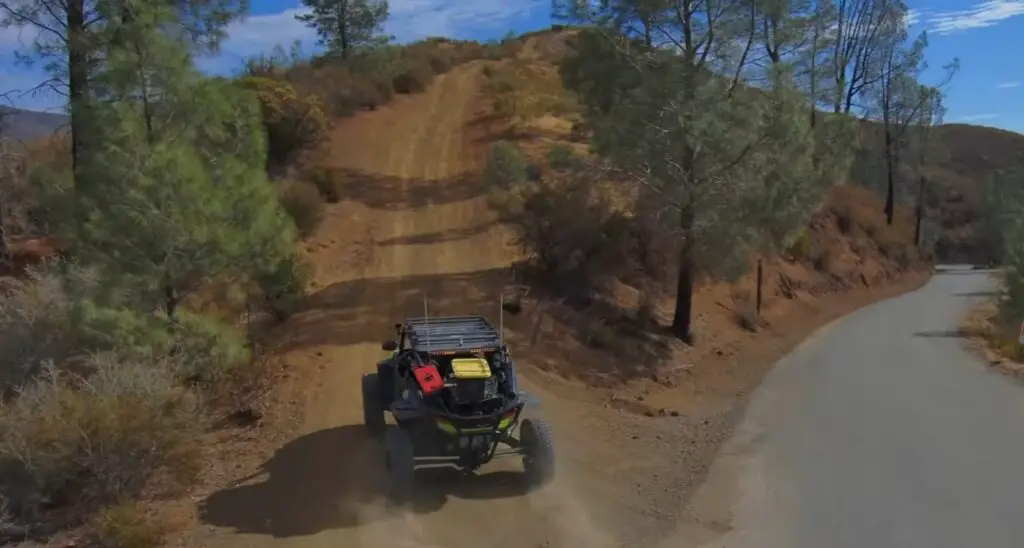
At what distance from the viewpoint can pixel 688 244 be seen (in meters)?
20.8

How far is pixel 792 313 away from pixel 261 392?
22856 mm

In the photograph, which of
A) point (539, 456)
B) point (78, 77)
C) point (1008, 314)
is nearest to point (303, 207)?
point (78, 77)

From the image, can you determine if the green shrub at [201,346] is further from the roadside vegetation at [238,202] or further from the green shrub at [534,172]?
the green shrub at [534,172]

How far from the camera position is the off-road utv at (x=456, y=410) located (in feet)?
32.2

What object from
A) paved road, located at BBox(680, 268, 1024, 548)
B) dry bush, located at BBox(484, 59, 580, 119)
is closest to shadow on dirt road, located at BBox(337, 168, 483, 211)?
dry bush, located at BBox(484, 59, 580, 119)

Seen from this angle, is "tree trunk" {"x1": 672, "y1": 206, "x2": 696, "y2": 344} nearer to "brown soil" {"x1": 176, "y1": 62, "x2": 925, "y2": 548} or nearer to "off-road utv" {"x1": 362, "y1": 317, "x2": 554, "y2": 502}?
"brown soil" {"x1": 176, "y1": 62, "x2": 925, "y2": 548}

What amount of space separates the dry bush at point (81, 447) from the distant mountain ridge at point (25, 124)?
748 cm

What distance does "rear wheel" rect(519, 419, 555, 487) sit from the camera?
1060 cm

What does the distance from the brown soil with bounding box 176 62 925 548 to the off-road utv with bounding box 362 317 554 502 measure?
1.39 feet

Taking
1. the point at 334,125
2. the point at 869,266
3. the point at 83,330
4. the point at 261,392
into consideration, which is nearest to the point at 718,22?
the point at 261,392

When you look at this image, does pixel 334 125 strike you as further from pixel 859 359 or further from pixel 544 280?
pixel 859 359

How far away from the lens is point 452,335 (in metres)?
11.0

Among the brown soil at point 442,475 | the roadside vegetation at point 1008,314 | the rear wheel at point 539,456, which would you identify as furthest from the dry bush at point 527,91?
the rear wheel at point 539,456

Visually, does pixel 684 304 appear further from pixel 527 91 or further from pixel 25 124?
pixel 527 91
